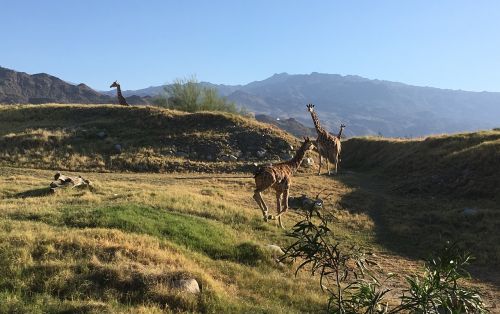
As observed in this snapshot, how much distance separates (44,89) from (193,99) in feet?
494

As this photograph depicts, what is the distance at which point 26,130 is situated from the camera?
41125mm

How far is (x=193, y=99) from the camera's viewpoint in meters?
58.8

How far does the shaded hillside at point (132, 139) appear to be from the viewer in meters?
35.6

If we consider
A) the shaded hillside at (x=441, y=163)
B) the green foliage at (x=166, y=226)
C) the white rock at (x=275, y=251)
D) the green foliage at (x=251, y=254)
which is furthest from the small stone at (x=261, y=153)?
the green foliage at (x=251, y=254)

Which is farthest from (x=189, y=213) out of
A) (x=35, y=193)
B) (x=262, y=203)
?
(x=35, y=193)

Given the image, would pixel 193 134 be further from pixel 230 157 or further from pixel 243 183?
pixel 243 183

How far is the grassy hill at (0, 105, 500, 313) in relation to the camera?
11.1 metres

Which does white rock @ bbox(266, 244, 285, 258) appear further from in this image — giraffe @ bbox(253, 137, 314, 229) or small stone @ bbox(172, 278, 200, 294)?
small stone @ bbox(172, 278, 200, 294)

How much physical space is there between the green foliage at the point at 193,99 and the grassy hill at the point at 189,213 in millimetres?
12438

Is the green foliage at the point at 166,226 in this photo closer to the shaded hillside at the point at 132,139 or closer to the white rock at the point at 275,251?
the white rock at the point at 275,251

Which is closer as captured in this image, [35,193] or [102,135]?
[35,193]

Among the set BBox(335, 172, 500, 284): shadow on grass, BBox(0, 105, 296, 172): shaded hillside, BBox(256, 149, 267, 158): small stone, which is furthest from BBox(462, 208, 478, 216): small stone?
BBox(256, 149, 267, 158): small stone

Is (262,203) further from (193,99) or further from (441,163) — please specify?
(193,99)

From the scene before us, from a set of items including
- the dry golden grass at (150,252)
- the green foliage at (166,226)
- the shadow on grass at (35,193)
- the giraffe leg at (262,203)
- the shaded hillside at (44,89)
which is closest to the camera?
the dry golden grass at (150,252)
